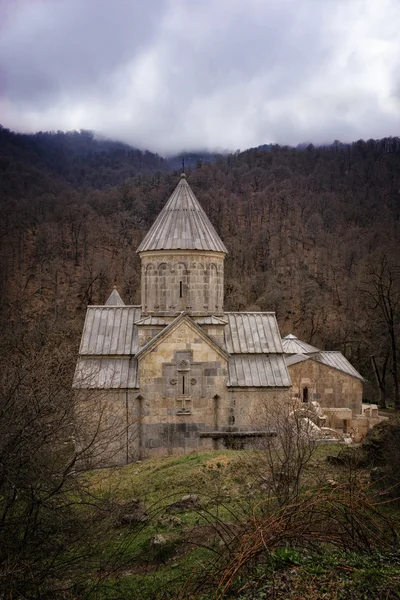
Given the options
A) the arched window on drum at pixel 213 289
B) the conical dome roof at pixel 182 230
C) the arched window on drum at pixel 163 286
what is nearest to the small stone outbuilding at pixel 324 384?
the arched window on drum at pixel 213 289

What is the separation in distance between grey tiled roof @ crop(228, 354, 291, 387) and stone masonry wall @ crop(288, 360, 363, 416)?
5.86 m

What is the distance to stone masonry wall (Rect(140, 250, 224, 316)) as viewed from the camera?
56.6ft

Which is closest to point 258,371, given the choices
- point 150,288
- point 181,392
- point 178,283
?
point 181,392

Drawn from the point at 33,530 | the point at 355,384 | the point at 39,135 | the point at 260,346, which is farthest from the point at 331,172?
the point at 33,530

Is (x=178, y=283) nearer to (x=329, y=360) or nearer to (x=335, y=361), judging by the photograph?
(x=329, y=360)

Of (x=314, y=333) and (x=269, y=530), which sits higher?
(x=314, y=333)

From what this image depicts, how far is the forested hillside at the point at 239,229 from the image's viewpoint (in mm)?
42531

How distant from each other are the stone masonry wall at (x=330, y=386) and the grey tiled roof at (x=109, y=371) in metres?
8.31

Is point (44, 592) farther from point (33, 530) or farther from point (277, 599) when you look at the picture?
point (277, 599)

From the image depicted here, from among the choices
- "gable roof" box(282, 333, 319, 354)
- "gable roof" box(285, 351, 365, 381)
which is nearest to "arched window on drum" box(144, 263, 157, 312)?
"gable roof" box(285, 351, 365, 381)

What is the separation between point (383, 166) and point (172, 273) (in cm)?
6809

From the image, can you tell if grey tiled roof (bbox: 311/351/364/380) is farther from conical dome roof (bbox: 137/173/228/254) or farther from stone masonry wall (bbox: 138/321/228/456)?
conical dome roof (bbox: 137/173/228/254)

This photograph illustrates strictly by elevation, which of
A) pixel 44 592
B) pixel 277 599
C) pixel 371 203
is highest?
pixel 371 203

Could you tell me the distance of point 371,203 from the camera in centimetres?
7106
